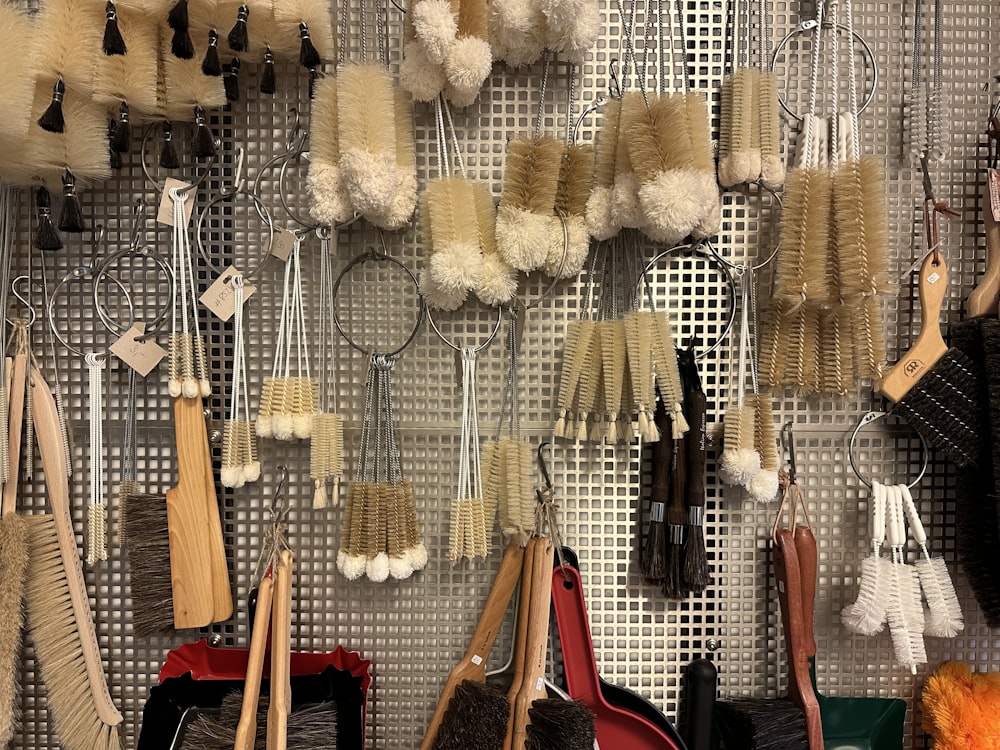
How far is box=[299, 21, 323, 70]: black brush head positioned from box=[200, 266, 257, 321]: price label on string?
1.15 ft

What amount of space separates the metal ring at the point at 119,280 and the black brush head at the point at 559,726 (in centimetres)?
89

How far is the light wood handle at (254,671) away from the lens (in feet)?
3.16

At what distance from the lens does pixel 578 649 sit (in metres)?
1.07

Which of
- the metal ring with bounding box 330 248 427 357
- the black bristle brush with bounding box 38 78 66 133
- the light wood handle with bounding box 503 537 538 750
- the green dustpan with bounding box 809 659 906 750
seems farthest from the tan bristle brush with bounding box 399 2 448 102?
the green dustpan with bounding box 809 659 906 750

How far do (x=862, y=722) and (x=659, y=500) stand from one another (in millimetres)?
531

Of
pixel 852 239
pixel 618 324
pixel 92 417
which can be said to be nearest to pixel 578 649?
pixel 618 324

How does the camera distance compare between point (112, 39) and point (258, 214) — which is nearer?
point (112, 39)

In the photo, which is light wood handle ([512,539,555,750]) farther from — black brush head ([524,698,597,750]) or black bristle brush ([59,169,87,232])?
black bristle brush ([59,169,87,232])

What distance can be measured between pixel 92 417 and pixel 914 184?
4.77ft

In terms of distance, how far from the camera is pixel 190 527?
1.05 metres

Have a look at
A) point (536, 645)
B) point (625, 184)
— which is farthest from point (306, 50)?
point (536, 645)

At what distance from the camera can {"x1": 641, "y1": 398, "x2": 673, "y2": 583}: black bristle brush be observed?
1041 millimetres

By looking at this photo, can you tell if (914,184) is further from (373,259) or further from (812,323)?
(373,259)

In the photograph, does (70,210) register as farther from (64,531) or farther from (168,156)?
(64,531)
